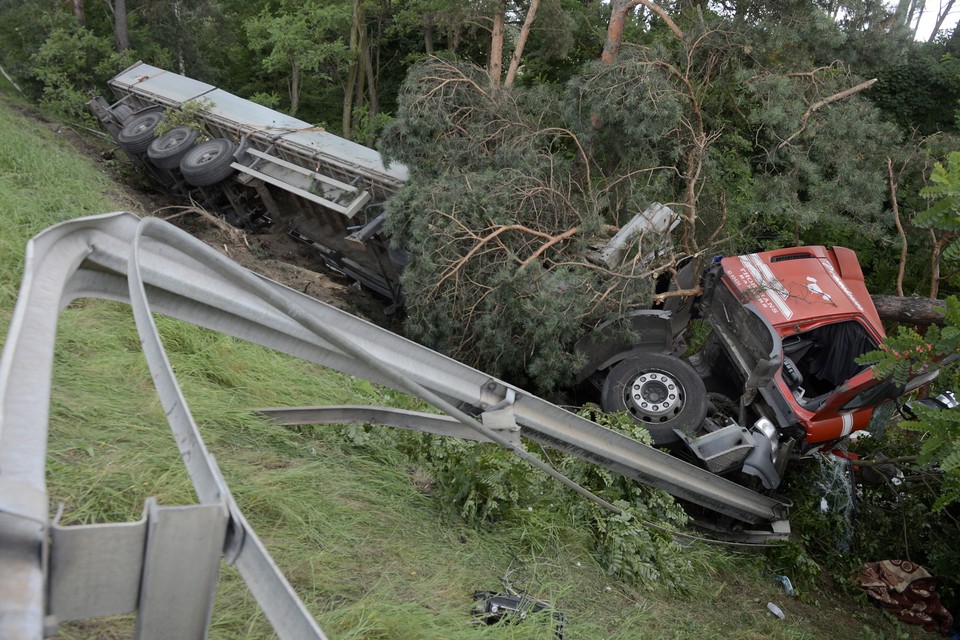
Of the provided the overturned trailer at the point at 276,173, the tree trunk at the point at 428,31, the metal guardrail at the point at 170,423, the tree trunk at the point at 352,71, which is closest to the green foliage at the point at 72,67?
the overturned trailer at the point at 276,173

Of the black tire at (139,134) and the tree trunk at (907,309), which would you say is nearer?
the tree trunk at (907,309)

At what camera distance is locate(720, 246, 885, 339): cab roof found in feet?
23.8

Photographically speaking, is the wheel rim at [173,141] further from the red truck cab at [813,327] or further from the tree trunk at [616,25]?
the red truck cab at [813,327]

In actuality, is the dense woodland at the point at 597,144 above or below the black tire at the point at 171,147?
above

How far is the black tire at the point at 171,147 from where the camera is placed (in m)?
10.8

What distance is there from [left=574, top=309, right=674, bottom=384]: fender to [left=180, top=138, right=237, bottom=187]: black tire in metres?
5.47

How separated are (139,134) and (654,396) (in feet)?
27.1

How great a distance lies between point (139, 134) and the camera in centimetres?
1130

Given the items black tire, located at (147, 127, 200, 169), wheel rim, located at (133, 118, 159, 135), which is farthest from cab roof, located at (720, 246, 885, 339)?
wheel rim, located at (133, 118, 159, 135)

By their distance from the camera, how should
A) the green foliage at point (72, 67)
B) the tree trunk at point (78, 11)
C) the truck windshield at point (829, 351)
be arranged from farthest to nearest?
1. the tree trunk at point (78, 11)
2. the green foliage at point (72, 67)
3. the truck windshield at point (829, 351)

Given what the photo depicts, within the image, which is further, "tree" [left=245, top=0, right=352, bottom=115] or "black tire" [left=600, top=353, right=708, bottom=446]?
"tree" [left=245, top=0, right=352, bottom=115]

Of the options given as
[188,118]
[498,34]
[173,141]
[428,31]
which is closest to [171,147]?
[173,141]

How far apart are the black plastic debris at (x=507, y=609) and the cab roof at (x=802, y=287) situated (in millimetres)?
4345

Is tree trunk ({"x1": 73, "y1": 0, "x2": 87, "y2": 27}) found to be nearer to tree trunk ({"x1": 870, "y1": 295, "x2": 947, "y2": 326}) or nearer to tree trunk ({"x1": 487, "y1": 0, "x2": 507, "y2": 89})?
tree trunk ({"x1": 487, "y1": 0, "x2": 507, "y2": 89})
